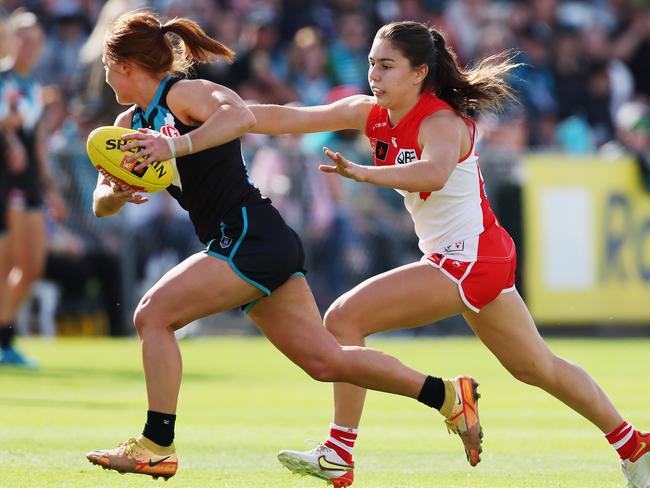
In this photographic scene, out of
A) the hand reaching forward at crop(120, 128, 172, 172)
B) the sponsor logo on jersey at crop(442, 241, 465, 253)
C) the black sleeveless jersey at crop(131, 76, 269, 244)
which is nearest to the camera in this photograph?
the hand reaching forward at crop(120, 128, 172, 172)

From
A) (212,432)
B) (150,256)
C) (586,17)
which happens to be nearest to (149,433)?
(212,432)

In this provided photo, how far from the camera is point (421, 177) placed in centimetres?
639

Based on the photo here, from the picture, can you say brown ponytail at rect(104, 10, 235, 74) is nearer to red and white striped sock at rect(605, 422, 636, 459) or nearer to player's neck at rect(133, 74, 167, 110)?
player's neck at rect(133, 74, 167, 110)

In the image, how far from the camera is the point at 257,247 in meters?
6.55

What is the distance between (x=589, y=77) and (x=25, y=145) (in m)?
10.9

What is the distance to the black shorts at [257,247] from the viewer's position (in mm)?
6520

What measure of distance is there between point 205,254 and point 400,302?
972 millimetres

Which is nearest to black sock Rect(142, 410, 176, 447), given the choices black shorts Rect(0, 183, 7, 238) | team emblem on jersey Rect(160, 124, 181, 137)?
team emblem on jersey Rect(160, 124, 181, 137)

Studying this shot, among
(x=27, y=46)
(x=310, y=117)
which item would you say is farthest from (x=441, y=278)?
(x=27, y=46)

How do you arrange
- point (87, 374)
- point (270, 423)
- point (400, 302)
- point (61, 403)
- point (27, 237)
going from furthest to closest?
point (27, 237)
point (87, 374)
point (61, 403)
point (270, 423)
point (400, 302)

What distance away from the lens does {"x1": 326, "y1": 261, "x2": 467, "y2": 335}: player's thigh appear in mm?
6758

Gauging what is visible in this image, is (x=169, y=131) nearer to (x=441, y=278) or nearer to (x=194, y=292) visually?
(x=194, y=292)

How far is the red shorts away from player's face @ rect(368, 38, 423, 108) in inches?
31.5

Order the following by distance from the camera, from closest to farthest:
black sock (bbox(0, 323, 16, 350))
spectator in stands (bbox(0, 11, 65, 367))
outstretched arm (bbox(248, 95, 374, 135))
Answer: outstretched arm (bbox(248, 95, 374, 135)) → black sock (bbox(0, 323, 16, 350)) → spectator in stands (bbox(0, 11, 65, 367))
